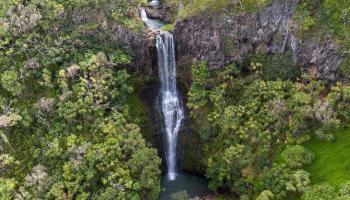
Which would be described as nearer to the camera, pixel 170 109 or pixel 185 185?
pixel 185 185

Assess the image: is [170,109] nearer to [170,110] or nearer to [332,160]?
[170,110]

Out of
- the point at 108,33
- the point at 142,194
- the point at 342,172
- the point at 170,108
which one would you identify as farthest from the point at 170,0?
the point at 342,172

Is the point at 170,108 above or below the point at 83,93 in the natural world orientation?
below

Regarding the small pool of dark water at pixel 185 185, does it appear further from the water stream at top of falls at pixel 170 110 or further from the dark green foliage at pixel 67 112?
the dark green foliage at pixel 67 112

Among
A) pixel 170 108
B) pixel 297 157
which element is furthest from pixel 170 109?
pixel 297 157

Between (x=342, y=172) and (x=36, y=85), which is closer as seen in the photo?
(x=342, y=172)

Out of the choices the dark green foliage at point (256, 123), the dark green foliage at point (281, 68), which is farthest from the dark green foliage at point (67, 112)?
the dark green foliage at point (281, 68)

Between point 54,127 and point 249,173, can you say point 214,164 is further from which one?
point 54,127

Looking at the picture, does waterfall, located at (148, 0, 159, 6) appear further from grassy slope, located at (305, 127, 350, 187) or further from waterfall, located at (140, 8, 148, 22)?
grassy slope, located at (305, 127, 350, 187)
